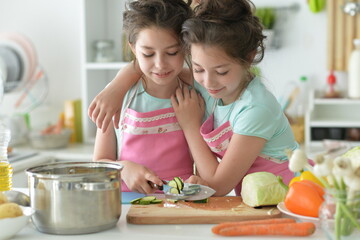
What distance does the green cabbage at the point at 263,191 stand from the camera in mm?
1229

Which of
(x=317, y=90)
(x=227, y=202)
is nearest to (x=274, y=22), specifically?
(x=317, y=90)

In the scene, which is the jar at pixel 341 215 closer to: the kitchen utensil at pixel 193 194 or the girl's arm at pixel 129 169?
the kitchen utensil at pixel 193 194

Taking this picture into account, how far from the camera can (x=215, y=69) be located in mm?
1403

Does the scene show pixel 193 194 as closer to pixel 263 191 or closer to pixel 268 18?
pixel 263 191

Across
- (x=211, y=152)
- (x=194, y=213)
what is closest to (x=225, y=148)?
(x=211, y=152)

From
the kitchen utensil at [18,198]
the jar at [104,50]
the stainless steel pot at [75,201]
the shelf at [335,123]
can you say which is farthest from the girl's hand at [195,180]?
the jar at [104,50]

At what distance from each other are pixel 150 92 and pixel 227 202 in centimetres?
49

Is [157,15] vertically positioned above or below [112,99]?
above

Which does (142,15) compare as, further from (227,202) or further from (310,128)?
(310,128)

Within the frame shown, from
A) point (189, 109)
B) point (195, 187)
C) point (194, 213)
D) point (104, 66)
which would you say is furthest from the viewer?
point (104, 66)

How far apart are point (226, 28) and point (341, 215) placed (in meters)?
0.57

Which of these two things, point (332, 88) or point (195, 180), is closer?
point (195, 180)

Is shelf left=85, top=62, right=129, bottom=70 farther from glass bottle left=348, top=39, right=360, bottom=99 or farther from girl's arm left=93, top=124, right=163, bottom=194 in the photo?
girl's arm left=93, top=124, right=163, bottom=194

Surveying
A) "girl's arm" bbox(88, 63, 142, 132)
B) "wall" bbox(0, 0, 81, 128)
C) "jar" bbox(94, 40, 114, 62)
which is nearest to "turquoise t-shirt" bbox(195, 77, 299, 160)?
"girl's arm" bbox(88, 63, 142, 132)
